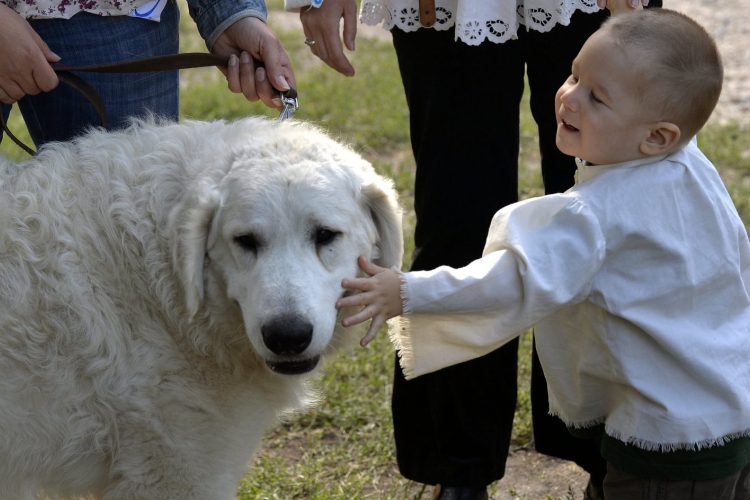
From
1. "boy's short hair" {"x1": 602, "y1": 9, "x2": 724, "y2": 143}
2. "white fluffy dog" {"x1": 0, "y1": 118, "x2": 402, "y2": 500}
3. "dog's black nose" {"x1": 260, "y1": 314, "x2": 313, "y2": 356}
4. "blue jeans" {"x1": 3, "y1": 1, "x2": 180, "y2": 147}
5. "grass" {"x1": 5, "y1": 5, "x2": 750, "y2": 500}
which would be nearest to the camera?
"boy's short hair" {"x1": 602, "y1": 9, "x2": 724, "y2": 143}

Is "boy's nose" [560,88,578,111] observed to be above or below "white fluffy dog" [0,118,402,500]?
above

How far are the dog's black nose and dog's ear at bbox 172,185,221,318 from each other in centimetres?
32

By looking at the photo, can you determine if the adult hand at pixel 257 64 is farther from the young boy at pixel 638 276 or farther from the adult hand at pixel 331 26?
the young boy at pixel 638 276

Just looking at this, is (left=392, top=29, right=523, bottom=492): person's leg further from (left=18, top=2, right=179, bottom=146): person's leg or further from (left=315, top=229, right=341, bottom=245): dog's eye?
(left=18, top=2, right=179, bottom=146): person's leg

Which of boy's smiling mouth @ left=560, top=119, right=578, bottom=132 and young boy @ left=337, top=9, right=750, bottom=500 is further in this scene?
boy's smiling mouth @ left=560, top=119, right=578, bottom=132

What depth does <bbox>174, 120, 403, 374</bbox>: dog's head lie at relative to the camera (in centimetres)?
240

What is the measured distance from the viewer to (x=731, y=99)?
7.57 metres

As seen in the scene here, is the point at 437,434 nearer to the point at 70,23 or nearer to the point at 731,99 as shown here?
the point at 70,23

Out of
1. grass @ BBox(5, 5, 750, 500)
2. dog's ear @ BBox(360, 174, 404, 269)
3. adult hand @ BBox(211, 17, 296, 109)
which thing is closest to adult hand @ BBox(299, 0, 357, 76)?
adult hand @ BBox(211, 17, 296, 109)

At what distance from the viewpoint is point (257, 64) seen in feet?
10.2

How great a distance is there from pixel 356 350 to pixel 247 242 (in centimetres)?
210

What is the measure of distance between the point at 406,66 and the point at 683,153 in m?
1.11

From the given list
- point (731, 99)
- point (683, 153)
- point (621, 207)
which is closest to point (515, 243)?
point (621, 207)

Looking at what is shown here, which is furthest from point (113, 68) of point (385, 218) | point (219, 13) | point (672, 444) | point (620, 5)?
point (672, 444)
